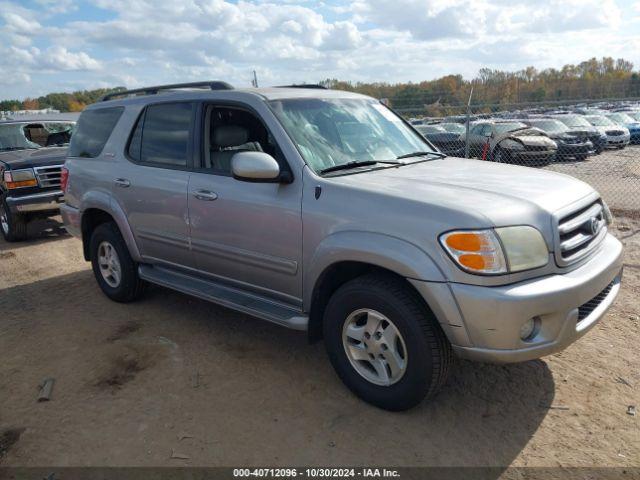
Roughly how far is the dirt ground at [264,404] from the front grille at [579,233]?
97cm

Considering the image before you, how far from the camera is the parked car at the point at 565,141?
1742cm

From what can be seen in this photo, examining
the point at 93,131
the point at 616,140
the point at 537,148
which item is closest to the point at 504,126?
the point at 537,148

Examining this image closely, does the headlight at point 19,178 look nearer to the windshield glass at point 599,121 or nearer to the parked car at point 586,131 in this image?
the parked car at point 586,131

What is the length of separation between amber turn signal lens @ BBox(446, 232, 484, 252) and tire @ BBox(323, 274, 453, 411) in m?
0.40

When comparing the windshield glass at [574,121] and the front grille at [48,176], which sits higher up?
the front grille at [48,176]

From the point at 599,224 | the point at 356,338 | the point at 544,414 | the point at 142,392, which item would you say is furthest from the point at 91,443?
the point at 599,224

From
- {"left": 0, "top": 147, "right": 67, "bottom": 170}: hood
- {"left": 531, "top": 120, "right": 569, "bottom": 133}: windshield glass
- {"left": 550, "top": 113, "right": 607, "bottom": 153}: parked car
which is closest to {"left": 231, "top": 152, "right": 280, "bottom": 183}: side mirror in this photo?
{"left": 0, "top": 147, "right": 67, "bottom": 170}: hood

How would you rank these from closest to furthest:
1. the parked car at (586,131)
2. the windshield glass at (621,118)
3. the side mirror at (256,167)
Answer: the side mirror at (256,167) < the parked car at (586,131) < the windshield glass at (621,118)

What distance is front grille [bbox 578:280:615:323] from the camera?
2.94 m

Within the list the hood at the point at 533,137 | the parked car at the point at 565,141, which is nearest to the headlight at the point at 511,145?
the hood at the point at 533,137

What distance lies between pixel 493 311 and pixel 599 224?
1.29 m

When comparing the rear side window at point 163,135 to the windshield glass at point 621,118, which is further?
the windshield glass at point 621,118

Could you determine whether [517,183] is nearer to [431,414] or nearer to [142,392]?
[431,414]

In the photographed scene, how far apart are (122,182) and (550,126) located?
1786 cm
